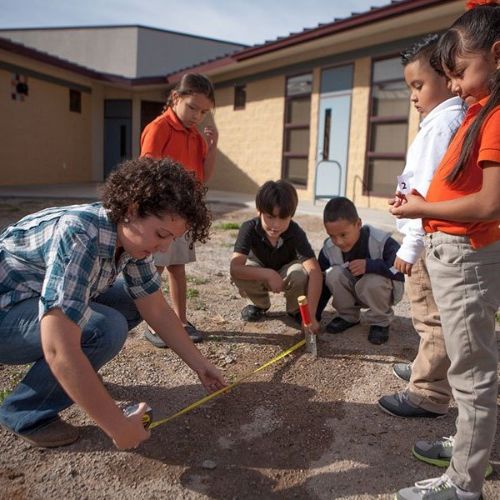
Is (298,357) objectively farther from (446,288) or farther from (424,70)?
(424,70)

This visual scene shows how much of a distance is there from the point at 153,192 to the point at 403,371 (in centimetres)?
162

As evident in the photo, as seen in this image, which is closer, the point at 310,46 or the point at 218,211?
the point at 218,211

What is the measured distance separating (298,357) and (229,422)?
74 cm

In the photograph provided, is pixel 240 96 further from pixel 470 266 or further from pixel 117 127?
pixel 470 266

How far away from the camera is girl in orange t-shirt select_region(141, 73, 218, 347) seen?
9.39ft

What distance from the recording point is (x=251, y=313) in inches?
131

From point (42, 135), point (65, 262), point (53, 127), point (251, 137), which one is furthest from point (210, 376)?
point (53, 127)

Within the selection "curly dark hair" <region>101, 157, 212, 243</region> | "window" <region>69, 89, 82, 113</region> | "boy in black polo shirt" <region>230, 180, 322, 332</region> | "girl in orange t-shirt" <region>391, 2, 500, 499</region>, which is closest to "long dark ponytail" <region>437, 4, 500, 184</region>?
"girl in orange t-shirt" <region>391, 2, 500, 499</region>

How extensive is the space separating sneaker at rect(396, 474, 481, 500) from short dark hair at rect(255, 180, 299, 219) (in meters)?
1.63

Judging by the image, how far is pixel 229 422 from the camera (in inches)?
82.6

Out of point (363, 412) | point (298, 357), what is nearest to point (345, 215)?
point (298, 357)

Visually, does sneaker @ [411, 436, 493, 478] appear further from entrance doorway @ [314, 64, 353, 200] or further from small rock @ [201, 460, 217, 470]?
entrance doorway @ [314, 64, 353, 200]

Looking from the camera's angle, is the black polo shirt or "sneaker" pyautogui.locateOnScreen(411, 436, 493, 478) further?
the black polo shirt

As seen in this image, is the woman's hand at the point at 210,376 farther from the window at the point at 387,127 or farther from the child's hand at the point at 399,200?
the window at the point at 387,127
